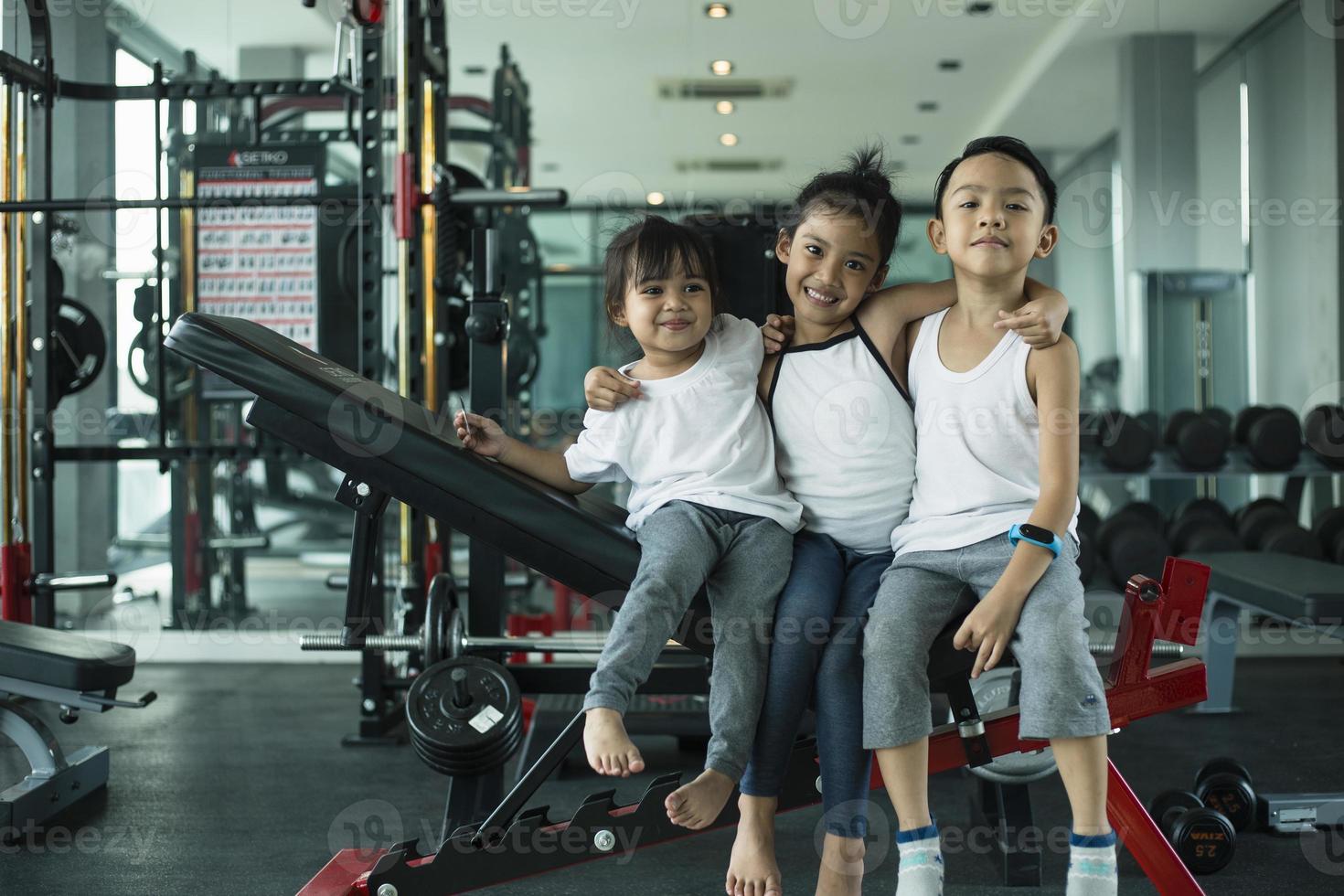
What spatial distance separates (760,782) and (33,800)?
1.46 metres

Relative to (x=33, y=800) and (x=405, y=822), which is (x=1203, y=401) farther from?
(x=33, y=800)

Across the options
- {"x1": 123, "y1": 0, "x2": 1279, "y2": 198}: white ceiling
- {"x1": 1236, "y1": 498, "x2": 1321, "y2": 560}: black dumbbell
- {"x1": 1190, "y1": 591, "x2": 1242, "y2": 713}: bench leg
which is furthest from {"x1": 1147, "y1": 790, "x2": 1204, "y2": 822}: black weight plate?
{"x1": 123, "y1": 0, "x2": 1279, "y2": 198}: white ceiling

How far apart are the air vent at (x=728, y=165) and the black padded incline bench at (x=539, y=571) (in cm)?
581

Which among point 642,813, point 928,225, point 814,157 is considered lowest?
point 642,813

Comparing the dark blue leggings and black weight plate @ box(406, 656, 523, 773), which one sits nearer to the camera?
the dark blue leggings

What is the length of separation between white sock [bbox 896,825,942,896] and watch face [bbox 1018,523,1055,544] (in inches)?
14.6

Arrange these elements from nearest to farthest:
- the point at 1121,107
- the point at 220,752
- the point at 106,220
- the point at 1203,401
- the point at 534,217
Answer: the point at 220,752, the point at 106,220, the point at 1203,401, the point at 1121,107, the point at 534,217

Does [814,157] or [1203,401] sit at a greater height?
[814,157]

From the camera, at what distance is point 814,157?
24.0 ft

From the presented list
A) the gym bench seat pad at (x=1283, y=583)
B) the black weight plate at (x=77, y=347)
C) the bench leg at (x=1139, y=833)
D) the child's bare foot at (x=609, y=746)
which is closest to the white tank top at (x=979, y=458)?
the bench leg at (x=1139, y=833)

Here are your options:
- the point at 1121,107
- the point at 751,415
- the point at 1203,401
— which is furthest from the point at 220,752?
the point at 1121,107

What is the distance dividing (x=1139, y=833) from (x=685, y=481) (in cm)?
78

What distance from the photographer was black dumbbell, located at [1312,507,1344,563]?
11.5 feet

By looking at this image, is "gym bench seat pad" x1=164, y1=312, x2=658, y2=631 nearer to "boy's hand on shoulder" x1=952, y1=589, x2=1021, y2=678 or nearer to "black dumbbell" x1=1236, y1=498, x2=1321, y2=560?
"boy's hand on shoulder" x1=952, y1=589, x2=1021, y2=678
